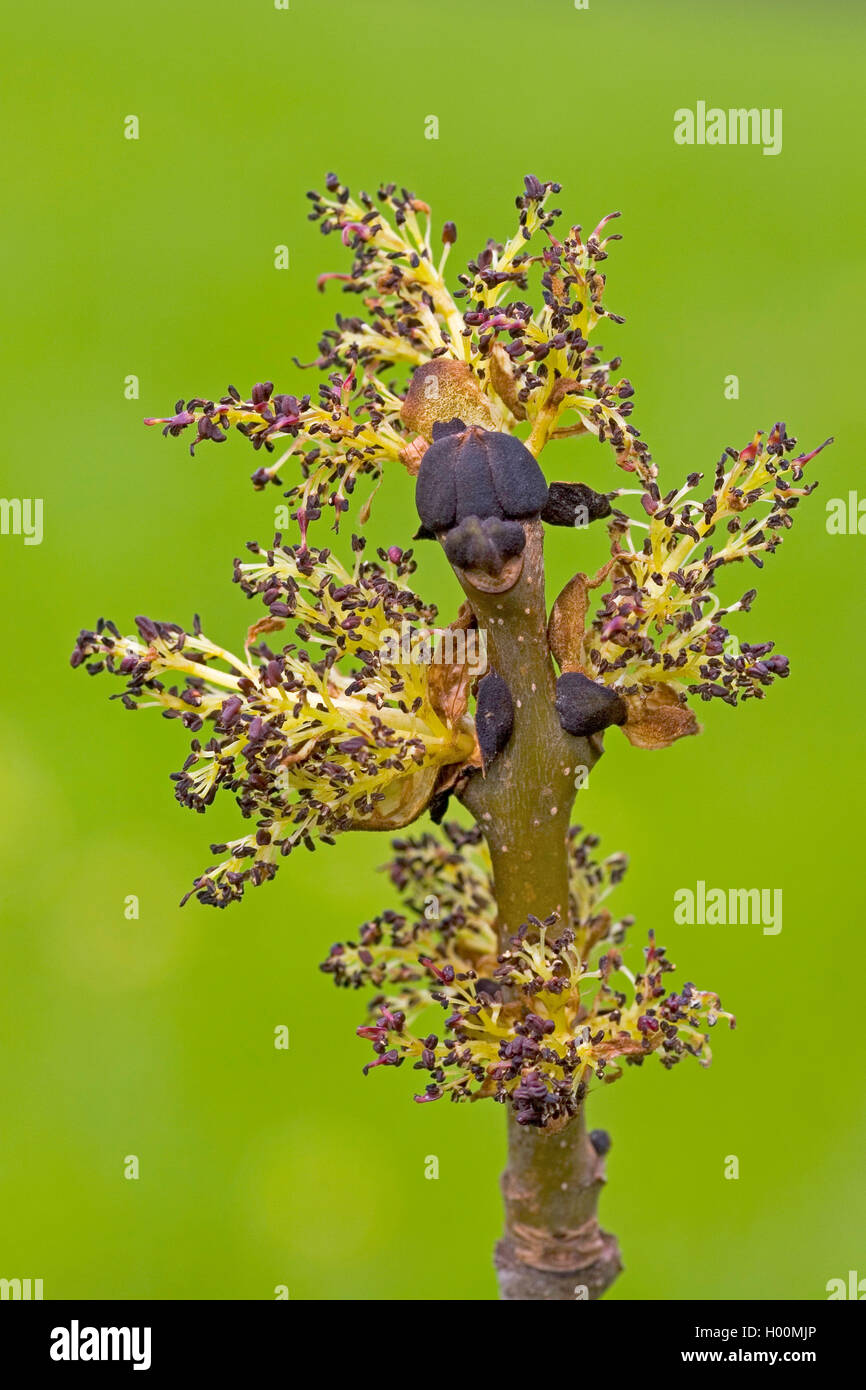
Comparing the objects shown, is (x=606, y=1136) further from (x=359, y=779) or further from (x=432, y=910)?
(x=359, y=779)

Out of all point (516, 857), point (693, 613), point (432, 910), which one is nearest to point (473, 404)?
point (693, 613)

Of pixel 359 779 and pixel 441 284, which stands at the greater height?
pixel 441 284

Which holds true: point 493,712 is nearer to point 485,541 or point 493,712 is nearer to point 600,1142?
point 485,541

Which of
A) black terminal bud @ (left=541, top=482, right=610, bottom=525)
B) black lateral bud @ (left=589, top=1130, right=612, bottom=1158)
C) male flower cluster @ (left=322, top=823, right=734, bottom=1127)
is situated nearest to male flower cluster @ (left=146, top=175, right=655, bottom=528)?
black terminal bud @ (left=541, top=482, right=610, bottom=525)

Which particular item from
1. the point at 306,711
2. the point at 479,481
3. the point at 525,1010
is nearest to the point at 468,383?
the point at 479,481

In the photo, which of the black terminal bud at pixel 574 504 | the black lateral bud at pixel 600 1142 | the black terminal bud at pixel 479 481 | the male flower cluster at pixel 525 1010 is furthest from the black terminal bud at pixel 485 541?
the black lateral bud at pixel 600 1142

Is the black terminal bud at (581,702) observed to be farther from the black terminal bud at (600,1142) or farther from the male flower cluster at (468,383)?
the black terminal bud at (600,1142)
